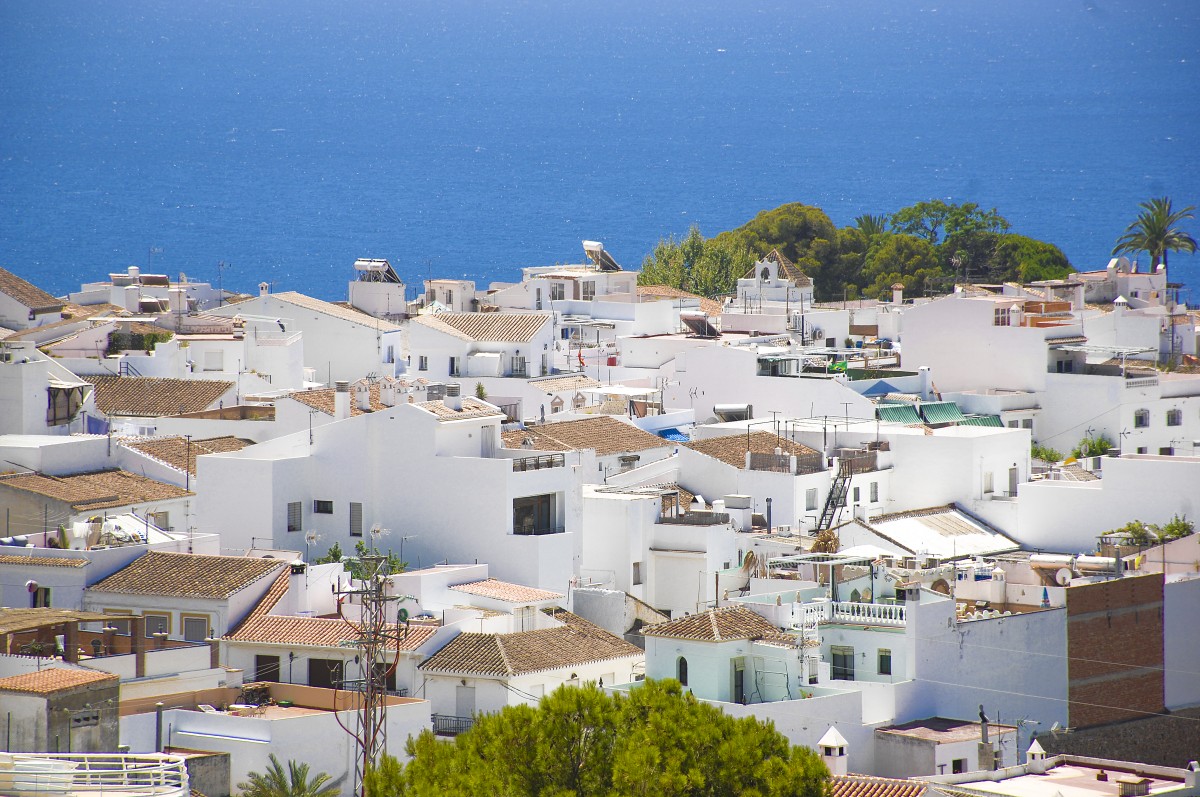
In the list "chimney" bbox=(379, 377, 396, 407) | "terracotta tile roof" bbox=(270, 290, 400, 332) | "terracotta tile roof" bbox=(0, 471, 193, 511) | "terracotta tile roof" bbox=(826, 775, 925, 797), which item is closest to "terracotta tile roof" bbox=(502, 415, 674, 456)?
"chimney" bbox=(379, 377, 396, 407)

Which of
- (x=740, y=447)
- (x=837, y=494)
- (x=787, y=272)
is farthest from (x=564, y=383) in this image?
(x=787, y=272)

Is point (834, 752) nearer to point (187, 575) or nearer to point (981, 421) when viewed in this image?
point (187, 575)

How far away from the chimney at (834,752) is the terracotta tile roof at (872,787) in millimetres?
399

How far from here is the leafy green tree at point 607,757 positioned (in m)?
24.8

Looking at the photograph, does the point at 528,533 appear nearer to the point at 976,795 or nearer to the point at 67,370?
the point at 976,795

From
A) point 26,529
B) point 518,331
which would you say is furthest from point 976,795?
point 518,331

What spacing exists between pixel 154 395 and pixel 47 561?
16042 millimetres

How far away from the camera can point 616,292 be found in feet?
232

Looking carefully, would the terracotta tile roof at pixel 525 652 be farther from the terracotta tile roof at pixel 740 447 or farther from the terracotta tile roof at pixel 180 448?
the terracotta tile roof at pixel 740 447

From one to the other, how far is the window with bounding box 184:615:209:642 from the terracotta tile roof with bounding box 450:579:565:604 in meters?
3.78

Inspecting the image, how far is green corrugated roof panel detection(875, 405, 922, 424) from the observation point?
48559 millimetres

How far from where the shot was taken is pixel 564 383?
56.3 meters

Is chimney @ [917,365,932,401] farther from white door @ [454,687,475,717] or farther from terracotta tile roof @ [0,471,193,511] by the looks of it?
white door @ [454,687,475,717]

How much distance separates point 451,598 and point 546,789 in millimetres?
9867
